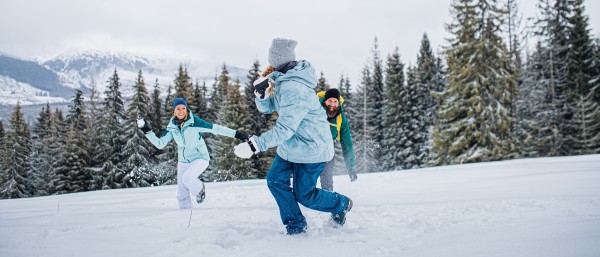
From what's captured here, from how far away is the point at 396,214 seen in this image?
13.5ft

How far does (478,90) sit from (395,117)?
14622mm

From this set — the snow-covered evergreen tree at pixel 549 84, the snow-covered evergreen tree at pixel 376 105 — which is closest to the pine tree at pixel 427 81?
the snow-covered evergreen tree at pixel 376 105

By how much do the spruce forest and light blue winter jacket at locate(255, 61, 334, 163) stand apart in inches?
686

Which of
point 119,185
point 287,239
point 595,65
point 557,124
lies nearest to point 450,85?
point 557,124

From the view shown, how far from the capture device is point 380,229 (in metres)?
3.55

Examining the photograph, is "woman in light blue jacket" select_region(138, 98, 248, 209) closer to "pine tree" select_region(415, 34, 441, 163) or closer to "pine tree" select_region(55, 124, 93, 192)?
"pine tree" select_region(55, 124, 93, 192)

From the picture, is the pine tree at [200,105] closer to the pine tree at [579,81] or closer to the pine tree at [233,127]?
the pine tree at [233,127]

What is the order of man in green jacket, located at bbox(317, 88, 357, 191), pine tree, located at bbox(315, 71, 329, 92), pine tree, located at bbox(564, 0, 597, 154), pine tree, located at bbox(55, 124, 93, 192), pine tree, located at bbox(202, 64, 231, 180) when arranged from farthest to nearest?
pine tree, located at bbox(315, 71, 329, 92) → pine tree, located at bbox(55, 124, 93, 192) → pine tree, located at bbox(202, 64, 231, 180) → pine tree, located at bbox(564, 0, 597, 154) → man in green jacket, located at bbox(317, 88, 357, 191)

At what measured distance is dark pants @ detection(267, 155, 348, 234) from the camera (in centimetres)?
351

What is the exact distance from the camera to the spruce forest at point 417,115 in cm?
1961

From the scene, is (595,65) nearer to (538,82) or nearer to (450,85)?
(538,82)

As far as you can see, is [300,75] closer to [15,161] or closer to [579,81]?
[579,81]

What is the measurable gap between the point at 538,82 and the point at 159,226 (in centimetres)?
2990

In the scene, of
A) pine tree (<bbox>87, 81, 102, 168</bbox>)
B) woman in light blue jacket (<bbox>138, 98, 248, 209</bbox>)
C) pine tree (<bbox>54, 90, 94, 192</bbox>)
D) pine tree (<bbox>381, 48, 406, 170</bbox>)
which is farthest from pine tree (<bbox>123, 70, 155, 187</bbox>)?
woman in light blue jacket (<bbox>138, 98, 248, 209</bbox>)
